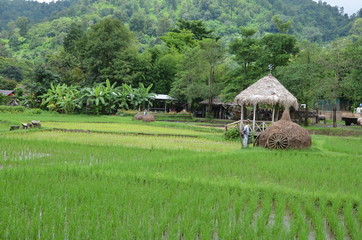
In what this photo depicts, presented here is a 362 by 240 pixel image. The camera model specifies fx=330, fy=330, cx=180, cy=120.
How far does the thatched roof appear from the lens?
15352mm

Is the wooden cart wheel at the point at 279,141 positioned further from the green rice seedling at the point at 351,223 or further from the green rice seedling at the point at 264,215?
the green rice seedling at the point at 351,223

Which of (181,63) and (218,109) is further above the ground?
(181,63)

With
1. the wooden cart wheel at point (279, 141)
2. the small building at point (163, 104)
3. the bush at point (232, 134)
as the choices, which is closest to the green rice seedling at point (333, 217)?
the wooden cart wheel at point (279, 141)

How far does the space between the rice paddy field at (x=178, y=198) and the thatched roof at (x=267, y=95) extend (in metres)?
7.55

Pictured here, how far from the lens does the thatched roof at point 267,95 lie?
50.4 feet

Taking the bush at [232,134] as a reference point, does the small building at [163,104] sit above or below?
above

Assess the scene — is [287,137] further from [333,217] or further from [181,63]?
[181,63]

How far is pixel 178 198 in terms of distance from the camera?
15.1 feet

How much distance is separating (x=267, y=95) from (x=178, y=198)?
38.6 feet

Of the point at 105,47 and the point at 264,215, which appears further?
the point at 105,47

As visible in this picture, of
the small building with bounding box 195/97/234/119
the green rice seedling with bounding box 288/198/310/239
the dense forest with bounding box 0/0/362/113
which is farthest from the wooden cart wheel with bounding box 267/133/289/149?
the small building with bounding box 195/97/234/119

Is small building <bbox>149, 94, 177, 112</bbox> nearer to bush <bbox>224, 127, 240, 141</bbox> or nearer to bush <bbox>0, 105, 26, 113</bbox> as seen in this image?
bush <bbox>0, 105, 26, 113</bbox>

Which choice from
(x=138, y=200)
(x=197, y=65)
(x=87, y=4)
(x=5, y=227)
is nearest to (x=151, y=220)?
(x=138, y=200)

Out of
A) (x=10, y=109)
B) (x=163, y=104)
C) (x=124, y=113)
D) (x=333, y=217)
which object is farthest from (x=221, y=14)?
(x=333, y=217)
